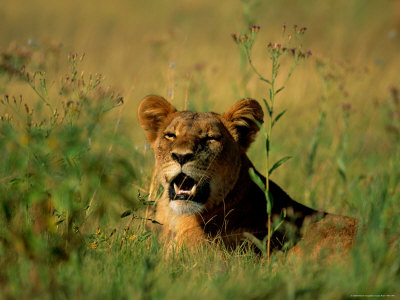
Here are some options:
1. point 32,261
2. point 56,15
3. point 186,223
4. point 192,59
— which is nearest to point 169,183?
point 186,223

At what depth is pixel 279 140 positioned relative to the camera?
884 cm

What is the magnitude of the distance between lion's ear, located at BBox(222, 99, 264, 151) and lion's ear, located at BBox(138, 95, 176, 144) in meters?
0.53

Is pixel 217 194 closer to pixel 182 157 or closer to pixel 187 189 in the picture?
pixel 187 189

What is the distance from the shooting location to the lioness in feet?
14.8

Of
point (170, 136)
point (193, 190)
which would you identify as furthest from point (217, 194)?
point (170, 136)

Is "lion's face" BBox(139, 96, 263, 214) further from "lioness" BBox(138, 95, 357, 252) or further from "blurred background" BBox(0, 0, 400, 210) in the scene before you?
"blurred background" BBox(0, 0, 400, 210)

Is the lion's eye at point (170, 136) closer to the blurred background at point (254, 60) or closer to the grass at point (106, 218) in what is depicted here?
the grass at point (106, 218)

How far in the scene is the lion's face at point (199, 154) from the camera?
14.8 feet

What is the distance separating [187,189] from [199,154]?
333 millimetres

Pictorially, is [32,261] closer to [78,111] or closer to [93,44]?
[78,111]

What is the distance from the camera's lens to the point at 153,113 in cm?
516

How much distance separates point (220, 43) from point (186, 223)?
1214 cm

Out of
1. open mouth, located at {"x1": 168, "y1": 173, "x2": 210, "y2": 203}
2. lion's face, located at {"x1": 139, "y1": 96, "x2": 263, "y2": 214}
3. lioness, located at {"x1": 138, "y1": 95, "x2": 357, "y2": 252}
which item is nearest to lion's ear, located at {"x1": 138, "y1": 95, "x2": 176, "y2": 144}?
lion's face, located at {"x1": 139, "y1": 96, "x2": 263, "y2": 214}

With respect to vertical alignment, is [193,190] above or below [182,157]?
below
